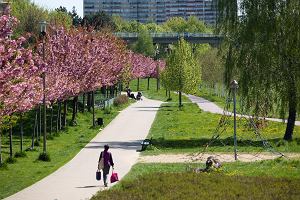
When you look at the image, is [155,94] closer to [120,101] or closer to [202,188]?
[120,101]

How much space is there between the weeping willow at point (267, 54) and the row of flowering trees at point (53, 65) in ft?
37.2

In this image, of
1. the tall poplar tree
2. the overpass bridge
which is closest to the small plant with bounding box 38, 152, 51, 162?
the tall poplar tree

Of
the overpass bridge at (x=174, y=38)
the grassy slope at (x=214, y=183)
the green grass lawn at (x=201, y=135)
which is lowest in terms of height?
the green grass lawn at (x=201, y=135)

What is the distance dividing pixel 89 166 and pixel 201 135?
15.1 meters

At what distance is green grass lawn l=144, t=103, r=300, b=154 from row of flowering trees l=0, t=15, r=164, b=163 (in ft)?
21.1

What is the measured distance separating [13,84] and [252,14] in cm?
1781

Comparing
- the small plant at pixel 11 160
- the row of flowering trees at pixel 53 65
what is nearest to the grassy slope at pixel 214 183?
the row of flowering trees at pixel 53 65

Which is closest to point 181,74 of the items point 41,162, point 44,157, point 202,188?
point 44,157

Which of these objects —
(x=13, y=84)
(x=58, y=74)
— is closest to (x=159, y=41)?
(x=58, y=74)

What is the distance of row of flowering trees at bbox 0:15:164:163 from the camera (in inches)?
760

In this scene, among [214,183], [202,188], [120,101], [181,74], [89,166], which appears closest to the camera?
[202,188]

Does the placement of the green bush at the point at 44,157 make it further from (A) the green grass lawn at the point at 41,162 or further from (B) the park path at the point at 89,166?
(B) the park path at the point at 89,166

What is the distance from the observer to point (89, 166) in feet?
87.8

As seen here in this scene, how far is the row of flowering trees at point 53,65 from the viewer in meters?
19.3
